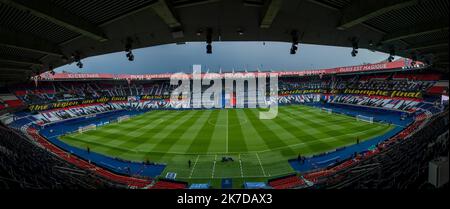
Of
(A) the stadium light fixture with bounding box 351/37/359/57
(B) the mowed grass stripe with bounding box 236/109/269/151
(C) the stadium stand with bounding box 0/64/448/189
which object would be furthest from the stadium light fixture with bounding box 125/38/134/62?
(B) the mowed grass stripe with bounding box 236/109/269/151

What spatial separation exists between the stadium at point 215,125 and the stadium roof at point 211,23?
6cm

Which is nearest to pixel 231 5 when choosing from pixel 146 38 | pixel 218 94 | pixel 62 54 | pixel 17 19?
pixel 146 38

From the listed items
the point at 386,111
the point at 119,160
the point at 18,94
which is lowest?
the point at 119,160

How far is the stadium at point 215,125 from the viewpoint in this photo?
20.6 feet

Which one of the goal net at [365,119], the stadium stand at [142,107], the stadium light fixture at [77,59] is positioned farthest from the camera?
the goal net at [365,119]

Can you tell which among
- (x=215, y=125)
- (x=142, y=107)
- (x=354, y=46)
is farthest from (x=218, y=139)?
(x=142, y=107)

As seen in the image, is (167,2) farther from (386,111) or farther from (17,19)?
(386,111)

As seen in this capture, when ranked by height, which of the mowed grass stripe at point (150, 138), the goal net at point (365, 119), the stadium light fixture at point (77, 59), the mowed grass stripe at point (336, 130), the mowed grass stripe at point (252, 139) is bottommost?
the mowed grass stripe at point (150, 138)

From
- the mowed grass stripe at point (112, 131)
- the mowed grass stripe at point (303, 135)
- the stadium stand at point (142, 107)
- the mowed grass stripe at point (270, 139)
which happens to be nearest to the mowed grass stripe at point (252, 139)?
the mowed grass stripe at point (270, 139)

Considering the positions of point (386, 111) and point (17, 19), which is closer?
point (17, 19)

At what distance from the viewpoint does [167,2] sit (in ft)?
19.7

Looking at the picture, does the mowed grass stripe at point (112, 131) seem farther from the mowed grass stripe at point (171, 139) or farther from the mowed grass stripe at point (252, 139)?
the mowed grass stripe at point (252, 139)
